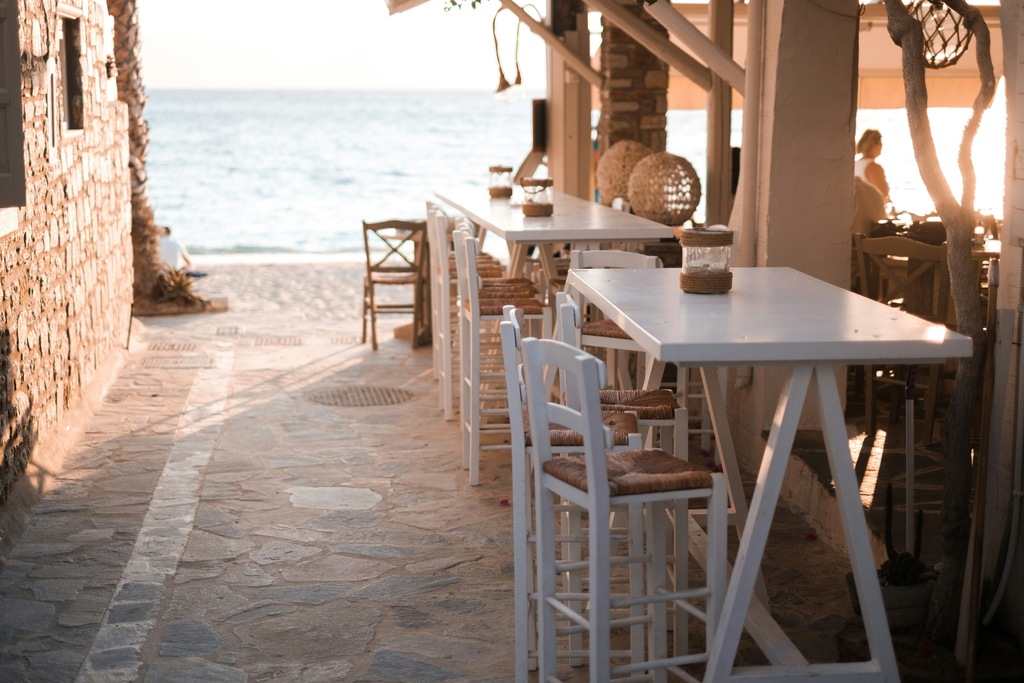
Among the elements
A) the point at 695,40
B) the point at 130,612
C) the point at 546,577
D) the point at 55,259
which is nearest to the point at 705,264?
the point at 546,577

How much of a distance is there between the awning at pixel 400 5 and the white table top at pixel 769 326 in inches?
168

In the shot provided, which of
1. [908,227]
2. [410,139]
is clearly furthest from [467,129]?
[908,227]

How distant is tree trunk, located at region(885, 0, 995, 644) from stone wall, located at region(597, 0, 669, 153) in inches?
199

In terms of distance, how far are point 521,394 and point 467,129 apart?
166 ft

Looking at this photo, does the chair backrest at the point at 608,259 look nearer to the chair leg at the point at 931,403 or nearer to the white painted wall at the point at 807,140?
the white painted wall at the point at 807,140

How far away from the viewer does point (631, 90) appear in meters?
8.15

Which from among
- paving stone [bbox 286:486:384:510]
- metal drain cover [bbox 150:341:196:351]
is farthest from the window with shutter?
metal drain cover [bbox 150:341:196:351]

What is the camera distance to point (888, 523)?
3.19m

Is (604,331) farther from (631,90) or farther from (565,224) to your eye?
(631,90)

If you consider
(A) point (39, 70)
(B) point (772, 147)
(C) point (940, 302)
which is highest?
(A) point (39, 70)

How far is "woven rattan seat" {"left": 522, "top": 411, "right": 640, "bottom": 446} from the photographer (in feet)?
9.99

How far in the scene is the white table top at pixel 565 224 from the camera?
5.07 meters

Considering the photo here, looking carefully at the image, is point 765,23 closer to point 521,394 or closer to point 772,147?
point 772,147

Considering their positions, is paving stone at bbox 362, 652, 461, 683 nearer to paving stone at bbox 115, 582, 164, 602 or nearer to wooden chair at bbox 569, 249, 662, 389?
paving stone at bbox 115, 582, 164, 602
